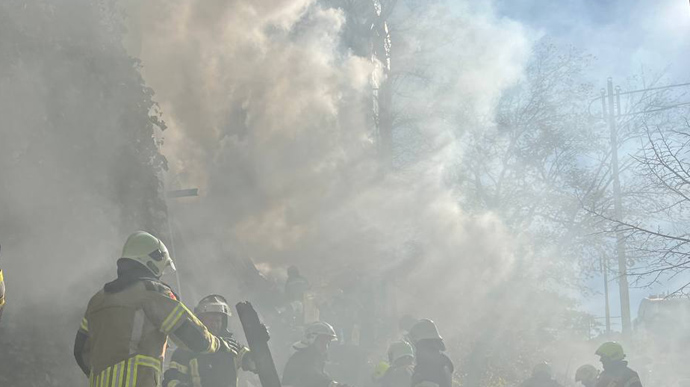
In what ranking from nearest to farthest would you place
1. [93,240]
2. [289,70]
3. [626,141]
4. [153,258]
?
1. [153,258]
2. [93,240]
3. [289,70]
4. [626,141]

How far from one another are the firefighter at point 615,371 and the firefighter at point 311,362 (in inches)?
111

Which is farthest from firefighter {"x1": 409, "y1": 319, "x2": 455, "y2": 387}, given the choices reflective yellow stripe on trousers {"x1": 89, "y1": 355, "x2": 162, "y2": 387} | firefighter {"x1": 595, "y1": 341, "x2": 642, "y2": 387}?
reflective yellow stripe on trousers {"x1": 89, "y1": 355, "x2": 162, "y2": 387}

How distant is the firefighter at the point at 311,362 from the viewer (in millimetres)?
7520

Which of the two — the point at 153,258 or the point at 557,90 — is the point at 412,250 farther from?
the point at 153,258

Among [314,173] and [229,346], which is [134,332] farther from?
[314,173]

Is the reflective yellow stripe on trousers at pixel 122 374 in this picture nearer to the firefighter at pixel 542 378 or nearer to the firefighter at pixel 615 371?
the firefighter at pixel 615 371

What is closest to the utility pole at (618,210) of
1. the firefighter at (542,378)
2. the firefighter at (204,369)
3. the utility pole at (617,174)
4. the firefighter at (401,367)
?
the utility pole at (617,174)

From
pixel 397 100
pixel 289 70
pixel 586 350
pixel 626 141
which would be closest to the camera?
pixel 289 70

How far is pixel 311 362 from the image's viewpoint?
7645 mm

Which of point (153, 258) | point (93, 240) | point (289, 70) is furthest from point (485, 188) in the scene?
point (153, 258)

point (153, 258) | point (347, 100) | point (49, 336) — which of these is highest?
point (347, 100)

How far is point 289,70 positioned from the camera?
19391 millimetres

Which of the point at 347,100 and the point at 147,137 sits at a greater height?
the point at 347,100

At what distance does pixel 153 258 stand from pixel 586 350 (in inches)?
697
